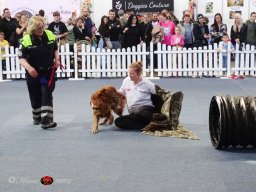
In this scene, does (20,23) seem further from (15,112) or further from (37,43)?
(37,43)

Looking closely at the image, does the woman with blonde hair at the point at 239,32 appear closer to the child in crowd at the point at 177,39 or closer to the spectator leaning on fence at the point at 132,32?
the child in crowd at the point at 177,39

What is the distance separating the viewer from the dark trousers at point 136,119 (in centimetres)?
789

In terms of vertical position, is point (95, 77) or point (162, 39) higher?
point (162, 39)

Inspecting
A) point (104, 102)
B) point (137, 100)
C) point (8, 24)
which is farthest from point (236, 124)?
point (8, 24)

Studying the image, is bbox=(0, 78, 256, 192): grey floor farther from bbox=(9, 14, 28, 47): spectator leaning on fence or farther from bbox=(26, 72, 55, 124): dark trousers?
bbox=(9, 14, 28, 47): spectator leaning on fence

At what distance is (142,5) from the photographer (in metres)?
19.1

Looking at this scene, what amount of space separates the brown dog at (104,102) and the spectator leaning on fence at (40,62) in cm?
73

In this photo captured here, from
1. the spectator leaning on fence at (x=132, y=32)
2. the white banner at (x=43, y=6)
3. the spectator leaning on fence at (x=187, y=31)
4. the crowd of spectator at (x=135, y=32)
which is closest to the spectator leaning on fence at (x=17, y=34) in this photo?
the crowd of spectator at (x=135, y=32)

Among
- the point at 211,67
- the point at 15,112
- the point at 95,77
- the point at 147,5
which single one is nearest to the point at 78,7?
the point at 147,5

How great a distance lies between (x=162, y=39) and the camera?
15.4 meters

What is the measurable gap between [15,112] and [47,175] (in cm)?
428

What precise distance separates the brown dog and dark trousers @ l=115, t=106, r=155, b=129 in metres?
0.22

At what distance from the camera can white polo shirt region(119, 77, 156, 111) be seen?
26.2 feet

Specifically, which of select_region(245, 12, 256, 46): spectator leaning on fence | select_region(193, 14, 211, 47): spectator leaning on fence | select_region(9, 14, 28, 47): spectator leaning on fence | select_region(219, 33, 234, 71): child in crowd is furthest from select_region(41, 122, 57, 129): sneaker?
select_region(245, 12, 256, 46): spectator leaning on fence
